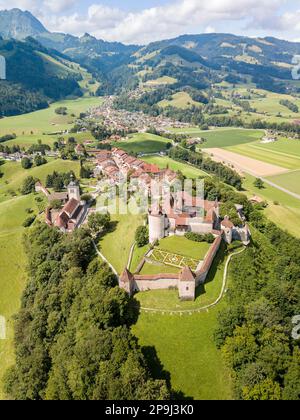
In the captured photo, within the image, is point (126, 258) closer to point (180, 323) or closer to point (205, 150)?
point (180, 323)

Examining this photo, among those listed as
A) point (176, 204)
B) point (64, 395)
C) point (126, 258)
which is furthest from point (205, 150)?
point (64, 395)

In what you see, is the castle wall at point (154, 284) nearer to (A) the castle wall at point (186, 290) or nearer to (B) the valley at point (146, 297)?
(B) the valley at point (146, 297)

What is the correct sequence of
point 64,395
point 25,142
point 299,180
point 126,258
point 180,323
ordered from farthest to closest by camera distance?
1. point 25,142
2. point 299,180
3. point 126,258
4. point 180,323
5. point 64,395

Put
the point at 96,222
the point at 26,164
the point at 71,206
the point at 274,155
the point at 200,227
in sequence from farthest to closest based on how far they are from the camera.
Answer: the point at 274,155, the point at 26,164, the point at 71,206, the point at 96,222, the point at 200,227

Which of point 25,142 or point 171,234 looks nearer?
point 171,234

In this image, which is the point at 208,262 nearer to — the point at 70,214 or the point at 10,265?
the point at 70,214

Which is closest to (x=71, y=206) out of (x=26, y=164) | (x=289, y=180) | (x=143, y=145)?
(x=26, y=164)

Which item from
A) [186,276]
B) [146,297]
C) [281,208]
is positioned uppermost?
[186,276]

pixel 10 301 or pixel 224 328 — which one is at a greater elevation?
pixel 224 328
